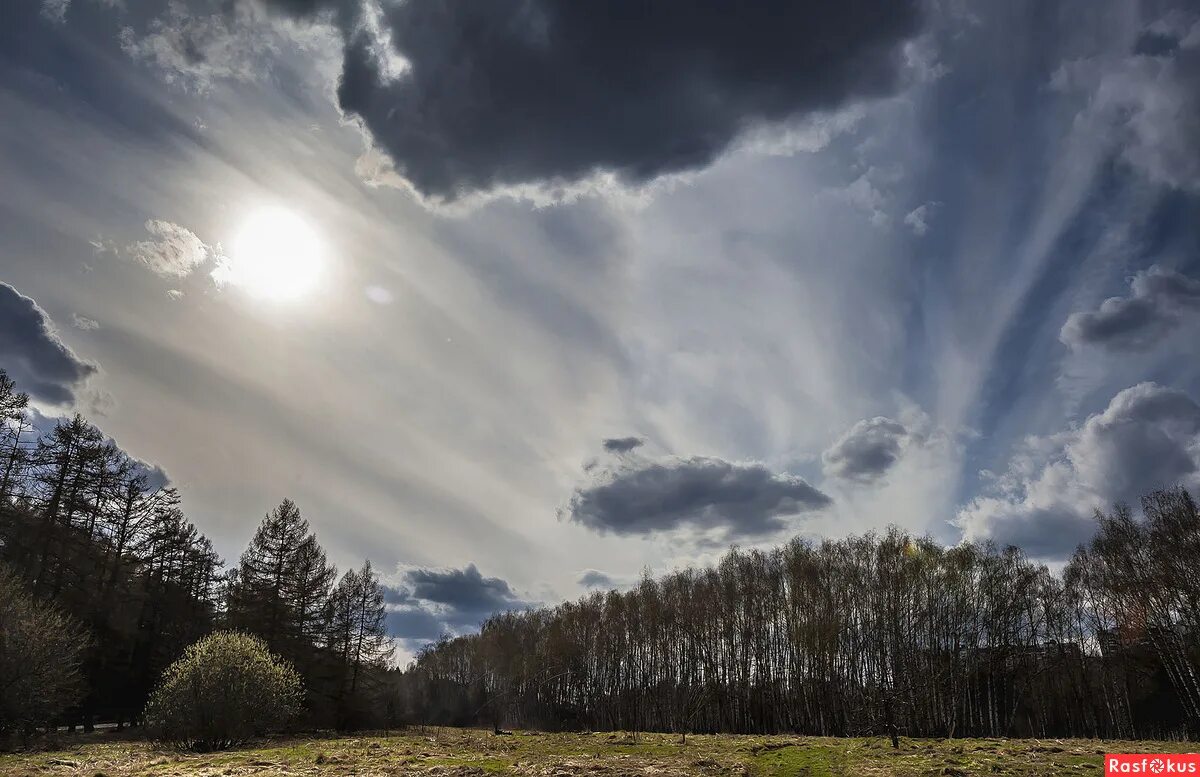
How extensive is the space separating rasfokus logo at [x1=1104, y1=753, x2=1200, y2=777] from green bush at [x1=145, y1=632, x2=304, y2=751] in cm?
3990

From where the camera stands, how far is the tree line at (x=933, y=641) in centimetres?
5441

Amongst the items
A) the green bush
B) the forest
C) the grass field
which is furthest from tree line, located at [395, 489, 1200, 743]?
the green bush

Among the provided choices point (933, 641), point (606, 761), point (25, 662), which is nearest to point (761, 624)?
point (933, 641)

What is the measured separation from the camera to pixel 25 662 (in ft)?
109

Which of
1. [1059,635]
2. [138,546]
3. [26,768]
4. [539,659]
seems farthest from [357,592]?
[1059,635]

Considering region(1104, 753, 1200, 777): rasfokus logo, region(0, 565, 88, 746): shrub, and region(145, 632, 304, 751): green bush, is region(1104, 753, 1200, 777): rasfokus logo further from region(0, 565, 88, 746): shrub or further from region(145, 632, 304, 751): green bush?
region(0, 565, 88, 746): shrub

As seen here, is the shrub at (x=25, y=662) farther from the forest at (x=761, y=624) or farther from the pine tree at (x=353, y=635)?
the pine tree at (x=353, y=635)

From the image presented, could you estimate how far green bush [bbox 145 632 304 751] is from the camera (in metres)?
35.4

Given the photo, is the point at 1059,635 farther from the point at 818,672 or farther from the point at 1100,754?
the point at 1100,754

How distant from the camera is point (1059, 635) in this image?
66812mm

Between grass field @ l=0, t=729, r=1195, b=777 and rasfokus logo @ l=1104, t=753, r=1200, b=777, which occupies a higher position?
rasfokus logo @ l=1104, t=753, r=1200, b=777

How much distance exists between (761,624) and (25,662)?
68.6 metres

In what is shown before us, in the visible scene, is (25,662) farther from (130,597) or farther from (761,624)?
(761,624)

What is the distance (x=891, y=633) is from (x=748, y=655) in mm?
17380
